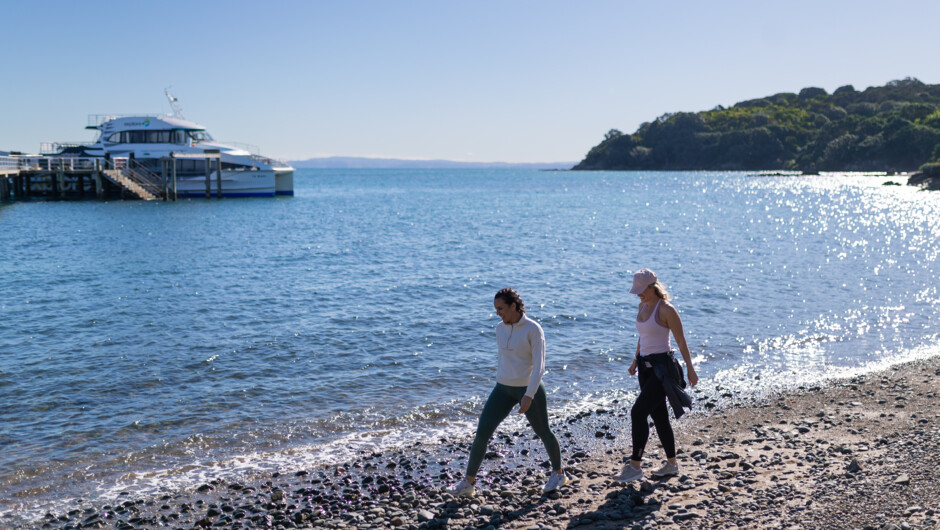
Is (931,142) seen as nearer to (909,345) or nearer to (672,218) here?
(672,218)

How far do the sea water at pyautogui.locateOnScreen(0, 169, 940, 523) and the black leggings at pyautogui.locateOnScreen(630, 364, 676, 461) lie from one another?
3363mm

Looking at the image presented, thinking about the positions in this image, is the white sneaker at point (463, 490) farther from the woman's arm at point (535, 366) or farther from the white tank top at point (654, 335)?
the white tank top at point (654, 335)

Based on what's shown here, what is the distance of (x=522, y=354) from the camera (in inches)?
263

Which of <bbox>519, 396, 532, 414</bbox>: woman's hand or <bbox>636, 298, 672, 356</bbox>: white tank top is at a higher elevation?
<bbox>636, 298, 672, 356</bbox>: white tank top

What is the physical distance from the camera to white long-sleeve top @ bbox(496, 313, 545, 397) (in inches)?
259

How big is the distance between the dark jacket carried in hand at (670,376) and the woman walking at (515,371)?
3.59 feet

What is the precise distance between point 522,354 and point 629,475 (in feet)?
6.27

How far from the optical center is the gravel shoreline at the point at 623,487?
651 centimetres

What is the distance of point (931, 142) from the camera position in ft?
409

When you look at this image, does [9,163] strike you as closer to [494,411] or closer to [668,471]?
[494,411]

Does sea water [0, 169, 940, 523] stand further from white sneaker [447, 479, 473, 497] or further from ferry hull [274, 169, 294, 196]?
ferry hull [274, 169, 294, 196]

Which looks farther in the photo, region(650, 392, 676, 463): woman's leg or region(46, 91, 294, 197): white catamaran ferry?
region(46, 91, 294, 197): white catamaran ferry

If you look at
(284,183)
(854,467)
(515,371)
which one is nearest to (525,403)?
(515,371)

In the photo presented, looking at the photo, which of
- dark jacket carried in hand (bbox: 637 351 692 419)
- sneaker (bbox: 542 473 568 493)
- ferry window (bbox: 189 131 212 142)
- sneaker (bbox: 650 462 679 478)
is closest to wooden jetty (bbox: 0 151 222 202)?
ferry window (bbox: 189 131 212 142)
